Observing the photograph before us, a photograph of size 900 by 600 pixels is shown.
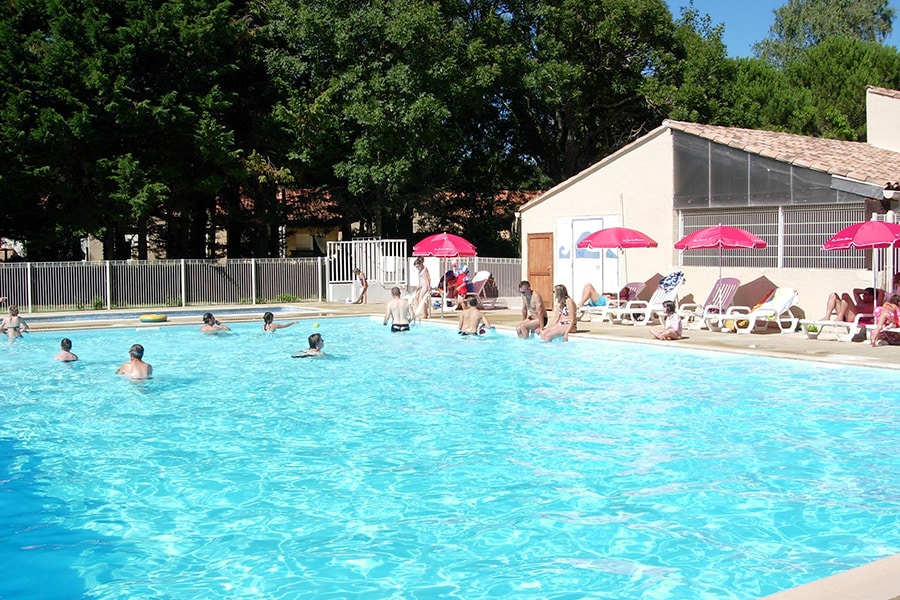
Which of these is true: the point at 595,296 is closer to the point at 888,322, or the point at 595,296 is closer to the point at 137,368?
the point at 888,322

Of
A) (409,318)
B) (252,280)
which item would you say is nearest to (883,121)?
(409,318)

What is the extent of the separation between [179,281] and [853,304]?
2076cm

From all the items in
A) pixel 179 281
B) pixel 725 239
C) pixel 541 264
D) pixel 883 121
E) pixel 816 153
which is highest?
pixel 883 121

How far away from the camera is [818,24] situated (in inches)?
2520

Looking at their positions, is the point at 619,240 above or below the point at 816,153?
below

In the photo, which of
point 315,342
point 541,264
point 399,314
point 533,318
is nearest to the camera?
point 315,342

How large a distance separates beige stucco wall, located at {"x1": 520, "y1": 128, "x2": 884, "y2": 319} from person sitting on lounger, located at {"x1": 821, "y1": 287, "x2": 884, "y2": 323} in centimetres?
101

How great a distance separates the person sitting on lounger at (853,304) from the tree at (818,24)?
50966mm

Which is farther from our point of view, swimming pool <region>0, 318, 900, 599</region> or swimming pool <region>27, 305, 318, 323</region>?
swimming pool <region>27, 305, 318, 323</region>

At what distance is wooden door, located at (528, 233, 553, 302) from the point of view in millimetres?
24344

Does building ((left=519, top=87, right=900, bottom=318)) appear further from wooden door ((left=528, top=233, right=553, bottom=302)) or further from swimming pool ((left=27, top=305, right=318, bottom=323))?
swimming pool ((left=27, top=305, right=318, bottom=323))

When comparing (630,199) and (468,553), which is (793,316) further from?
(468,553)

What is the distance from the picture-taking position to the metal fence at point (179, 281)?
26.0m

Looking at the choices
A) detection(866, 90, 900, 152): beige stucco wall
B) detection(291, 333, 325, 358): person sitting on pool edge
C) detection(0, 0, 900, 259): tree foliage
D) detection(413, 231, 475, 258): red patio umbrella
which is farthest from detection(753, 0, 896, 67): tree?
detection(291, 333, 325, 358): person sitting on pool edge
